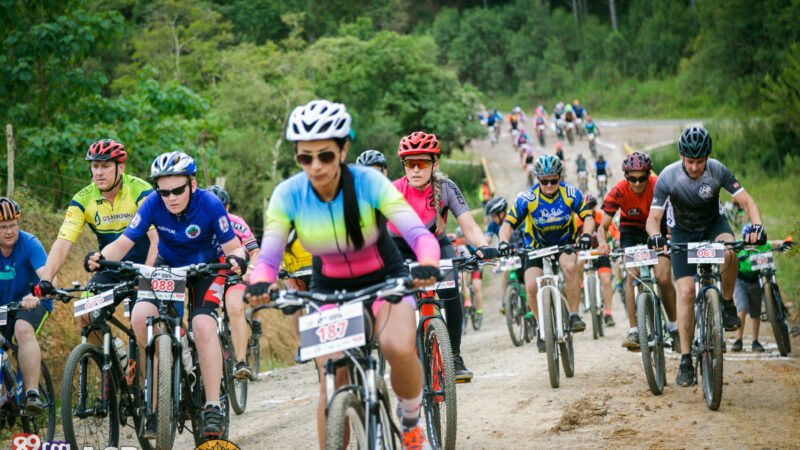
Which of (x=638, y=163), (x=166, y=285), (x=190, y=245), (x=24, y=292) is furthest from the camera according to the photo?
(x=638, y=163)

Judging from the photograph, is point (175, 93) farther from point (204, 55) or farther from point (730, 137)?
point (204, 55)

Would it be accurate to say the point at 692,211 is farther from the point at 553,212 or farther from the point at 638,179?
the point at 553,212

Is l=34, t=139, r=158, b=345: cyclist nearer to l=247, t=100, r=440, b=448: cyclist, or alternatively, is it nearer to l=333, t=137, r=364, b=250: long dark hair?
l=247, t=100, r=440, b=448: cyclist

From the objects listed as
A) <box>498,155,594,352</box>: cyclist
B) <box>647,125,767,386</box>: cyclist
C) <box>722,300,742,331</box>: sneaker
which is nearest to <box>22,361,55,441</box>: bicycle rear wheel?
<box>498,155,594,352</box>: cyclist

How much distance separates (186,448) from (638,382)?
15.5 ft

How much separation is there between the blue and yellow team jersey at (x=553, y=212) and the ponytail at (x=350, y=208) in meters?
5.40

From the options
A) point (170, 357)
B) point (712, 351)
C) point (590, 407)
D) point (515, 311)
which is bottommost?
point (515, 311)

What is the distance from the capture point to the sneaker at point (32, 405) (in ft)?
26.5

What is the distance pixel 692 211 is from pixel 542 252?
1782 mm

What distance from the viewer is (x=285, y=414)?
962 centimetres

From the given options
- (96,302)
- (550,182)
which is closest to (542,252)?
(550,182)

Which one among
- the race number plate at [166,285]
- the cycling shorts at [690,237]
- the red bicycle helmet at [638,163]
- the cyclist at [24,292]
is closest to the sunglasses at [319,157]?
the race number plate at [166,285]

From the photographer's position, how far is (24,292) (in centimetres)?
857

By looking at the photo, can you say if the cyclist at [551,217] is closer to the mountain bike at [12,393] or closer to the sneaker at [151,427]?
the sneaker at [151,427]
